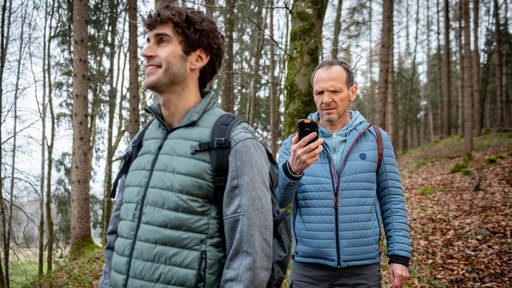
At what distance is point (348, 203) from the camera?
7.97 ft

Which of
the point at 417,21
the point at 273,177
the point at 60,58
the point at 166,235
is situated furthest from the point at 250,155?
the point at 417,21

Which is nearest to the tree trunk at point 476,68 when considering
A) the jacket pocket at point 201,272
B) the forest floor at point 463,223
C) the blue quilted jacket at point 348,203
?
the forest floor at point 463,223

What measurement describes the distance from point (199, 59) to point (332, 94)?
1120mm

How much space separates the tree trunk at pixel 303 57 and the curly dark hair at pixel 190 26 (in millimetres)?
2557

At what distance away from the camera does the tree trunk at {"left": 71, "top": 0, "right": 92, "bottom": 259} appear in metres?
8.77

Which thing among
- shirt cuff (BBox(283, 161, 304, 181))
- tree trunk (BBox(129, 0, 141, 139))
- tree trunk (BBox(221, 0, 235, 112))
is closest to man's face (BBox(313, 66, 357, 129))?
shirt cuff (BBox(283, 161, 304, 181))

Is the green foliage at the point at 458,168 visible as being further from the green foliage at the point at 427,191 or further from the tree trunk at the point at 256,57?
the tree trunk at the point at 256,57

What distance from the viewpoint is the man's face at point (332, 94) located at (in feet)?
8.48

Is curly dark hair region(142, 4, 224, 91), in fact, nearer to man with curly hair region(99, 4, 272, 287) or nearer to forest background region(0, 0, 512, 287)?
man with curly hair region(99, 4, 272, 287)

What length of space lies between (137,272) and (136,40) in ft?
29.9

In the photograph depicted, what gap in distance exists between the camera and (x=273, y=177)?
184 cm

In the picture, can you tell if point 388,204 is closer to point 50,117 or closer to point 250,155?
point 250,155

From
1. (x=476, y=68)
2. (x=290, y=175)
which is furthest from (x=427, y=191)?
(x=290, y=175)

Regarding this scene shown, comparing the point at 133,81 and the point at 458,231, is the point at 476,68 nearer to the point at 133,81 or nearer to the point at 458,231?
the point at 458,231
